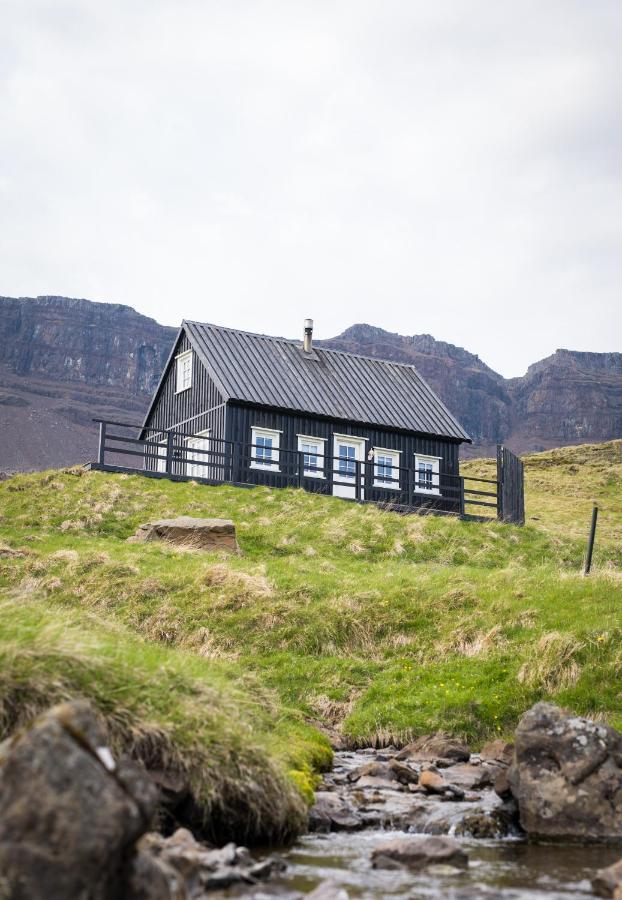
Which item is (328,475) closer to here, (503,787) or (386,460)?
(386,460)

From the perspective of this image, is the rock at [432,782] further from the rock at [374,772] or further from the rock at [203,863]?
the rock at [203,863]

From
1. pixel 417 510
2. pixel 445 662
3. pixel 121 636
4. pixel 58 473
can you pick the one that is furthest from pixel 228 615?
pixel 417 510

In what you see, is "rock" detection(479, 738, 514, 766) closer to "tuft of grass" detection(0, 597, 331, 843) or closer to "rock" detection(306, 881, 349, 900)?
"tuft of grass" detection(0, 597, 331, 843)

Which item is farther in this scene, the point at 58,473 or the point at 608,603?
the point at 58,473

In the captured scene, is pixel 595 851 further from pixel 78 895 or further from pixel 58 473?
pixel 58 473

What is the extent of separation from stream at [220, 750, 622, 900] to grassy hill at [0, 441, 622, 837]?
1.82 feet

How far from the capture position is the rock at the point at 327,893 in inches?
236

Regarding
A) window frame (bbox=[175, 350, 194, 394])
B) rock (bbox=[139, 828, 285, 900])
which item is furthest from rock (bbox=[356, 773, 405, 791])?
window frame (bbox=[175, 350, 194, 394])

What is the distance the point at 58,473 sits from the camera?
29.6 m

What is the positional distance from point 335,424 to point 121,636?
26.4 m

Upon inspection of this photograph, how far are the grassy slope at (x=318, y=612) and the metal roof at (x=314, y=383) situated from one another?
9.06m

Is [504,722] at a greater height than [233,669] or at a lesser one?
lesser

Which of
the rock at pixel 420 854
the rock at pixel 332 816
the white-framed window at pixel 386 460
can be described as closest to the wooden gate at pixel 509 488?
the white-framed window at pixel 386 460

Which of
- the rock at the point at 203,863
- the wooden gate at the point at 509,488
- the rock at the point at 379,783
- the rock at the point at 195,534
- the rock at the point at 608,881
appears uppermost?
the wooden gate at the point at 509,488
